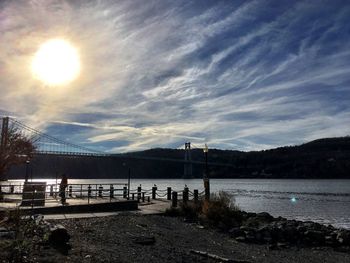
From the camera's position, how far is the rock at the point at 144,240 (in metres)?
13.8

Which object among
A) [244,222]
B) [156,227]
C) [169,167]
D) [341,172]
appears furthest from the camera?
[341,172]

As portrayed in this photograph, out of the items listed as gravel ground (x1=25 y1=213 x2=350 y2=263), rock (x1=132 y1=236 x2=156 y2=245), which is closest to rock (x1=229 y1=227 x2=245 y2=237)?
gravel ground (x1=25 y1=213 x2=350 y2=263)

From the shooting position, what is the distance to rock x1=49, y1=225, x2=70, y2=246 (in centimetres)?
1125

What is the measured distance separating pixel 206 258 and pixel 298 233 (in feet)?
28.7

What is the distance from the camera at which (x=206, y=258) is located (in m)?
12.7

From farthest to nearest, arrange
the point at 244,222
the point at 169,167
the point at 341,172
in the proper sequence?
the point at 341,172 < the point at 169,167 < the point at 244,222

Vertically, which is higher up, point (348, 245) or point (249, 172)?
point (249, 172)

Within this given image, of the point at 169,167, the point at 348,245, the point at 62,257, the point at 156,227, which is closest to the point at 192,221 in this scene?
the point at 156,227

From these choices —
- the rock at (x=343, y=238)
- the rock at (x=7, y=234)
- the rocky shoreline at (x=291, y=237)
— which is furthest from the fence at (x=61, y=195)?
the rock at (x=343, y=238)

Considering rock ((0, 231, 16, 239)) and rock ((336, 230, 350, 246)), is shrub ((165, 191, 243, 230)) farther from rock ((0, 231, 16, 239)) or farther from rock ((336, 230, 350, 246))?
rock ((0, 231, 16, 239))

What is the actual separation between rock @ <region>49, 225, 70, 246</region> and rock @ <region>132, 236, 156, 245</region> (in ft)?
9.03

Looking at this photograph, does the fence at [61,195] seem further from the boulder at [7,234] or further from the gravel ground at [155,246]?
the boulder at [7,234]

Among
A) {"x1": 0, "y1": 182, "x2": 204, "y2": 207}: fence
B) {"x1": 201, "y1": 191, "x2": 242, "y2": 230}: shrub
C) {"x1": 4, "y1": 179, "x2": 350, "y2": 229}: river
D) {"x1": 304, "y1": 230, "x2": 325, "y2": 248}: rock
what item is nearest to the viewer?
{"x1": 304, "y1": 230, "x2": 325, "y2": 248}: rock

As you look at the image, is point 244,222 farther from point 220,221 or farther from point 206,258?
point 206,258
